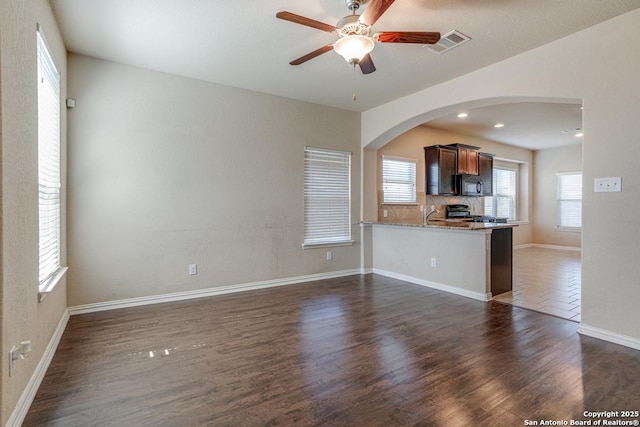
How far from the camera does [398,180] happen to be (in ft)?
19.8

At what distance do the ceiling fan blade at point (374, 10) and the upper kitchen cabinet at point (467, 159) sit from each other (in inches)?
202

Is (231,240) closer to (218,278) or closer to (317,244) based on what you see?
(218,278)

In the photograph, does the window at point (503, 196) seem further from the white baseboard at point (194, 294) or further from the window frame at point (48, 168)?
the window frame at point (48, 168)

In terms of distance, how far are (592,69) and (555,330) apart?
2.38 m

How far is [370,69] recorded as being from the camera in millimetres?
2793

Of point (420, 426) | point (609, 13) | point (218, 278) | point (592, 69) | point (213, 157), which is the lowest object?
point (420, 426)

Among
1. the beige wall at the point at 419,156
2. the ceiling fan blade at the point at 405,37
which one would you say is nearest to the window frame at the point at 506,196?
the beige wall at the point at 419,156

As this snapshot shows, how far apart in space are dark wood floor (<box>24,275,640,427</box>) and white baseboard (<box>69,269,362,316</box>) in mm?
133

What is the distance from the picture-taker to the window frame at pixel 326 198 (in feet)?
16.2

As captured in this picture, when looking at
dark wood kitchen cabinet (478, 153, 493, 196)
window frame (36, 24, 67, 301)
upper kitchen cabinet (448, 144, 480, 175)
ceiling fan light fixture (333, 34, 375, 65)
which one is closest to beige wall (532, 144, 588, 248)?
dark wood kitchen cabinet (478, 153, 493, 196)

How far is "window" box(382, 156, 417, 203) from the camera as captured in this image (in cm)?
583

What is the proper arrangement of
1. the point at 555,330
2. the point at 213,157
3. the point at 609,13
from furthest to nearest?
the point at 213,157 → the point at 555,330 → the point at 609,13

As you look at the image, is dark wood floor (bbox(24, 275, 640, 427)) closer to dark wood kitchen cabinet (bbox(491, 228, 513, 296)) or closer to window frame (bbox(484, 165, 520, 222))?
dark wood kitchen cabinet (bbox(491, 228, 513, 296))

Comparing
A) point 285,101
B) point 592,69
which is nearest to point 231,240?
point 285,101
